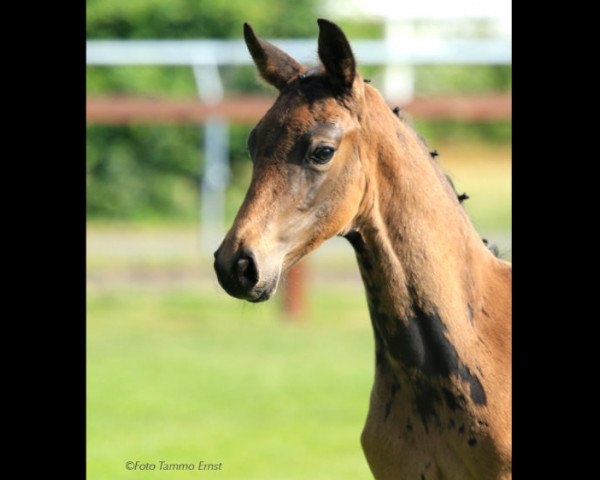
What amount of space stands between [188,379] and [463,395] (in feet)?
25.9

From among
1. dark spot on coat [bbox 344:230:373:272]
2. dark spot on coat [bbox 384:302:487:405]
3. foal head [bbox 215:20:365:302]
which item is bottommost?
dark spot on coat [bbox 384:302:487:405]

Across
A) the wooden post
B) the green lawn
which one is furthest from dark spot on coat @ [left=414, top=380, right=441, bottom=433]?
the wooden post

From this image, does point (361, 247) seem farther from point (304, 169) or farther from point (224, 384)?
point (224, 384)

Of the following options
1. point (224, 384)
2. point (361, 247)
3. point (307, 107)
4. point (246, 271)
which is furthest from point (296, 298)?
point (246, 271)

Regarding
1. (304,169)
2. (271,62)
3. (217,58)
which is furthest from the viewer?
(217,58)

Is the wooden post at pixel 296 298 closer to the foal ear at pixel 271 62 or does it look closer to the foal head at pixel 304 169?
the foal ear at pixel 271 62

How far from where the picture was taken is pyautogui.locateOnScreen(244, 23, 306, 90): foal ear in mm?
4496

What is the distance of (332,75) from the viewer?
4.29 metres

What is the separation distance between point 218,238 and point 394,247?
14005 millimetres

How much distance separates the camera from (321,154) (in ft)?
13.7

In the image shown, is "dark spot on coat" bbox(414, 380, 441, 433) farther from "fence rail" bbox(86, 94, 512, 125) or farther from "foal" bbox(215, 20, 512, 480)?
"fence rail" bbox(86, 94, 512, 125)

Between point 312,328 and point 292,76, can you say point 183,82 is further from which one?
point 292,76
